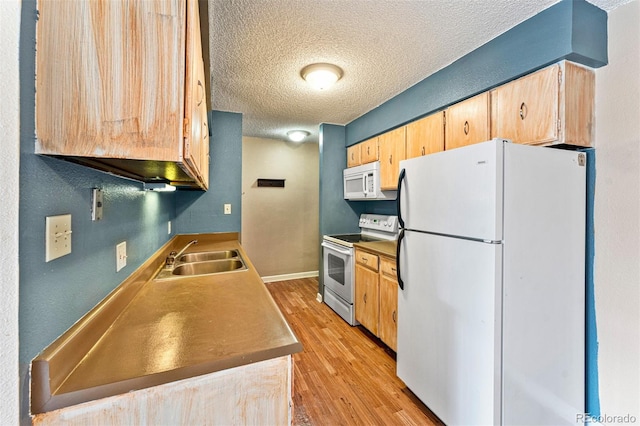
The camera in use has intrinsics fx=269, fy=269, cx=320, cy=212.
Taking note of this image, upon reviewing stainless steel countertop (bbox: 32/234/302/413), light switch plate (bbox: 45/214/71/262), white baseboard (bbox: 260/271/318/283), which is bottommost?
white baseboard (bbox: 260/271/318/283)

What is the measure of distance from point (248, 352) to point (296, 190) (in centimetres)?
394

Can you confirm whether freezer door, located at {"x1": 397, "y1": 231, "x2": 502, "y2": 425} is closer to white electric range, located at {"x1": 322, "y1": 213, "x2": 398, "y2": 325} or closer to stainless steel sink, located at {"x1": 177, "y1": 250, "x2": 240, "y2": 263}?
white electric range, located at {"x1": 322, "y1": 213, "x2": 398, "y2": 325}

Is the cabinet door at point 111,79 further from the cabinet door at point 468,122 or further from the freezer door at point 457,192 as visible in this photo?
the cabinet door at point 468,122

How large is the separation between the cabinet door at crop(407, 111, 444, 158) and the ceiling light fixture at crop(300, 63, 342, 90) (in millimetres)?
815

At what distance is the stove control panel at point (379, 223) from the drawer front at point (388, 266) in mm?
654

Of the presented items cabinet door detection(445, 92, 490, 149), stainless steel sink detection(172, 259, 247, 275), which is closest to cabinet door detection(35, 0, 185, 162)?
stainless steel sink detection(172, 259, 247, 275)

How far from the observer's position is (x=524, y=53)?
161 cm

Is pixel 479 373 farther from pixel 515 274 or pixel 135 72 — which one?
pixel 135 72

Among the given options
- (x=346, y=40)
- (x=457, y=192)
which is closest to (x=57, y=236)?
(x=457, y=192)

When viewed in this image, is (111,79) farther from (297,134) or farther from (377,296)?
(297,134)

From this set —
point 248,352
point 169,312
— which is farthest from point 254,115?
point 248,352

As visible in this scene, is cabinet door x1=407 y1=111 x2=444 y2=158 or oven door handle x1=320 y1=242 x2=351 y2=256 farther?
oven door handle x1=320 y1=242 x2=351 y2=256

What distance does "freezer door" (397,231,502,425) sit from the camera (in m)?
1.30

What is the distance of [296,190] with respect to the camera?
4.64 metres
